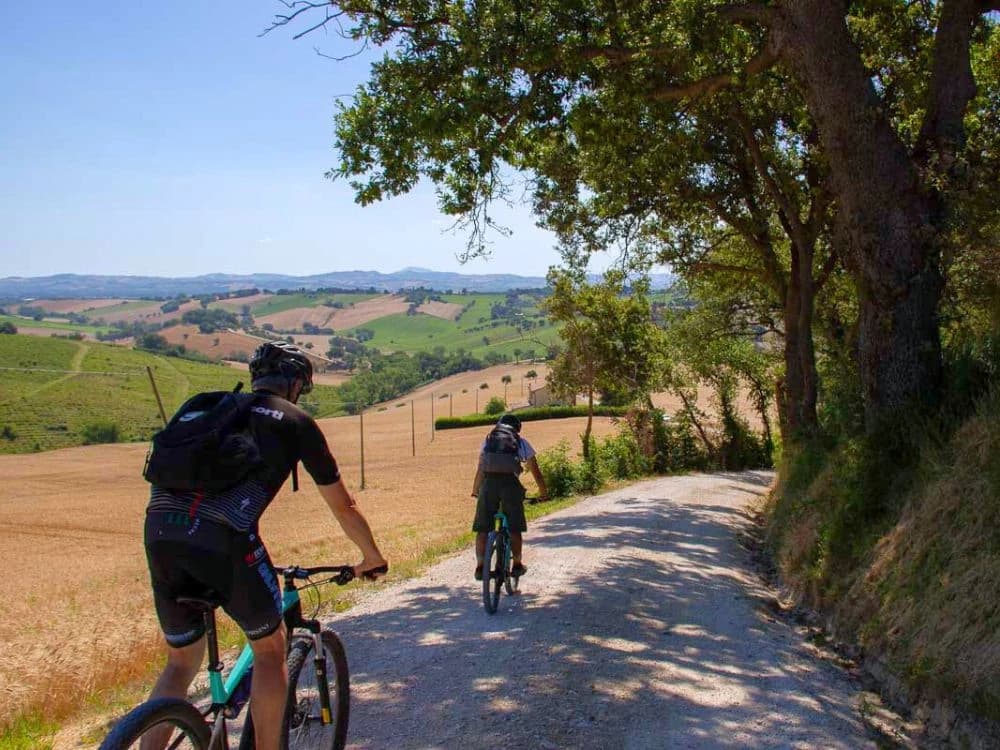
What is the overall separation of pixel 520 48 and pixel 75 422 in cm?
8947

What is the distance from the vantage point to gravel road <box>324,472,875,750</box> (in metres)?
4.83

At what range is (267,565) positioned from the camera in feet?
11.2

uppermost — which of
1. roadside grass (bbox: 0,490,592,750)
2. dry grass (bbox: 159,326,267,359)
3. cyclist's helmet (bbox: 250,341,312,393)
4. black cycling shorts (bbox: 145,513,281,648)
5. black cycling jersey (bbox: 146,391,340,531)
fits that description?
cyclist's helmet (bbox: 250,341,312,393)

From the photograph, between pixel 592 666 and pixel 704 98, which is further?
pixel 704 98

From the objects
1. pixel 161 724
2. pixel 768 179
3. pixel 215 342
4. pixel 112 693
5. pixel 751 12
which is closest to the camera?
pixel 161 724

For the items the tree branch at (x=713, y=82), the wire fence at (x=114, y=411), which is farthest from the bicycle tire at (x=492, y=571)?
the wire fence at (x=114, y=411)

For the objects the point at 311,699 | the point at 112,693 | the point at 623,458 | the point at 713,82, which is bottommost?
the point at 623,458

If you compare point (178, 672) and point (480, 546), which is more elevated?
point (178, 672)

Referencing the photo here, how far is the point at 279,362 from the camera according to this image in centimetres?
382

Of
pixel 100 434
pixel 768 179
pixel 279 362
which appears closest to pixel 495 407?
pixel 100 434

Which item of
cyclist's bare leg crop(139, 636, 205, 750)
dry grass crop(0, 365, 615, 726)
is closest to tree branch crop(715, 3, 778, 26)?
cyclist's bare leg crop(139, 636, 205, 750)

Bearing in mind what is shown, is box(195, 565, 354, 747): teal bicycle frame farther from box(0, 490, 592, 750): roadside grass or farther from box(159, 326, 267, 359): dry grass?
box(159, 326, 267, 359): dry grass

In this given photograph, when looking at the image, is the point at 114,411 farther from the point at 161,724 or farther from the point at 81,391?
the point at 161,724

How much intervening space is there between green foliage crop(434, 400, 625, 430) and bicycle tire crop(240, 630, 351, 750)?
Answer: 5839 centimetres
